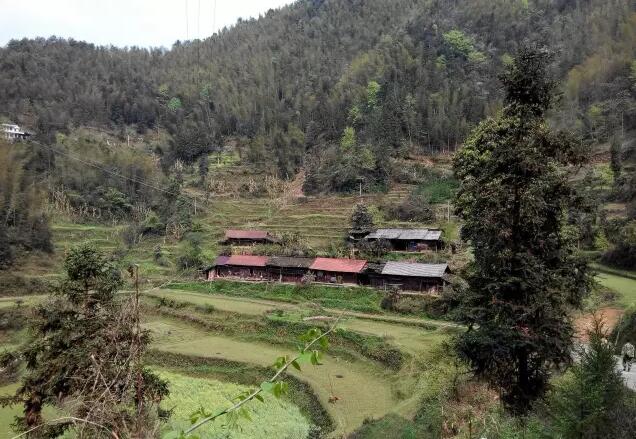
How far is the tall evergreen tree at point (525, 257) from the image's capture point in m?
12.0

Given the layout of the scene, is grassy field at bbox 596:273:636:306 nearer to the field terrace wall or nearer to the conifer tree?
the field terrace wall

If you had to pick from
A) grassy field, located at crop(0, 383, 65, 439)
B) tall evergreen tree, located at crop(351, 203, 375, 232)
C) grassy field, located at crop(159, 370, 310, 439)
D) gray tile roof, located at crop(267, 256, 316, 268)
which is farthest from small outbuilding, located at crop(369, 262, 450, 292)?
grassy field, located at crop(0, 383, 65, 439)

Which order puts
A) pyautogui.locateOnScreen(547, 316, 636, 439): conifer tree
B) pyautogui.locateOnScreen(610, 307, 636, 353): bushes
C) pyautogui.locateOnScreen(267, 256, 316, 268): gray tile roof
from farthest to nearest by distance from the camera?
pyautogui.locateOnScreen(267, 256, 316, 268): gray tile roof → pyautogui.locateOnScreen(610, 307, 636, 353): bushes → pyautogui.locateOnScreen(547, 316, 636, 439): conifer tree

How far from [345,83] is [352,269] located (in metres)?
65.0

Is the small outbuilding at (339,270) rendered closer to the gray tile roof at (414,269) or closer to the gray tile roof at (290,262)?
the gray tile roof at (290,262)

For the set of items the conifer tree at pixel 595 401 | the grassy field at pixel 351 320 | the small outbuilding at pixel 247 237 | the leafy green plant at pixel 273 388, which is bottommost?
the grassy field at pixel 351 320

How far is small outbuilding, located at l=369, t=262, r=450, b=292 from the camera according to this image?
1288 inches

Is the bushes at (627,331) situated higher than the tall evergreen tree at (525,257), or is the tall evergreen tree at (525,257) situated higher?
the tall evergreen tree at (525,257)

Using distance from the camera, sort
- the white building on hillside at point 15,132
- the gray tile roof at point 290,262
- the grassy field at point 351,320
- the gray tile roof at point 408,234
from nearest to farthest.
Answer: the grassy field at point 351,320, the gray tile roof at point 290,262, the gray tile roof at point 408,234, the white building on hillside at point 15,132

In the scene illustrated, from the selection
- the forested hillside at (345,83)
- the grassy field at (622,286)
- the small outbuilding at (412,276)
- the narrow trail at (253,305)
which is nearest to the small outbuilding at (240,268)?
the narrow trail at (253,305)

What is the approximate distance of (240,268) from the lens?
4188 centimetres

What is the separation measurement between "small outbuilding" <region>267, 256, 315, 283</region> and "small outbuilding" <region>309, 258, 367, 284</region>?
103 centimetres

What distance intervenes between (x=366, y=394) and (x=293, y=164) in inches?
2201

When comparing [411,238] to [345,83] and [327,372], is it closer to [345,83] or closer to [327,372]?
[327,372]
